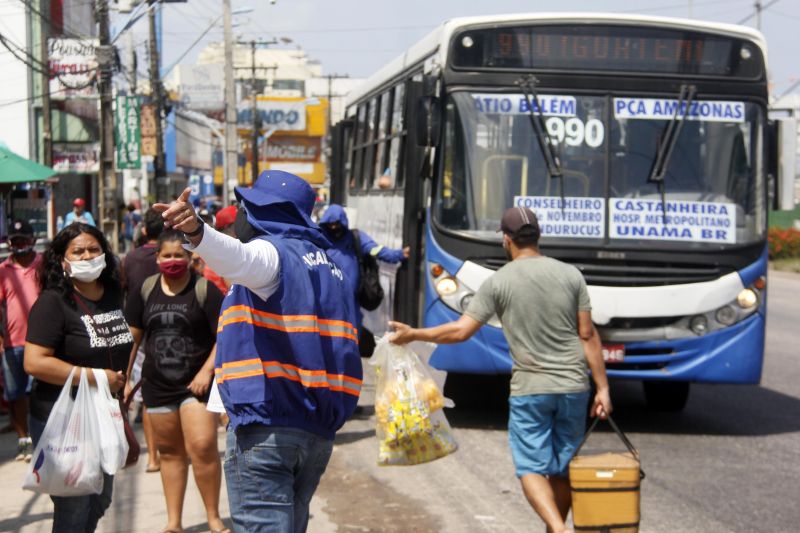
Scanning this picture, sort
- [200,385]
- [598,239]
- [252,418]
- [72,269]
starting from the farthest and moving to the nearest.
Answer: [598,239], [200,385], [72,269], [252,418]

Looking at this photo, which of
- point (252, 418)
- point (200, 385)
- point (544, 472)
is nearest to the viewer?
point (252, 418)

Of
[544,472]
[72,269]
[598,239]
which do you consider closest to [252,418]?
[72,269]

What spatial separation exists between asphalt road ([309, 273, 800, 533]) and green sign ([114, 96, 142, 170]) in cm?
2674

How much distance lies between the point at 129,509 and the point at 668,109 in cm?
521

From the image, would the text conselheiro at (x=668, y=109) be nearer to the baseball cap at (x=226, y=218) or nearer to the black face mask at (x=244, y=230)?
the baseball cap at (x=226, y=218)

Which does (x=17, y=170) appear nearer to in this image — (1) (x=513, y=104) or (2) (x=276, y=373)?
(1) (x=513, y=104)

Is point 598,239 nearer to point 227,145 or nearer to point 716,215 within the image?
point 716,215

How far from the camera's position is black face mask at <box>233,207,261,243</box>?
4070 mm

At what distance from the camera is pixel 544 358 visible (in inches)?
229

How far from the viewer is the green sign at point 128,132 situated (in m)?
36.4

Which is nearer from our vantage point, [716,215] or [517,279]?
[517,279]

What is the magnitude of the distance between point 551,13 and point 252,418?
21.7 ft

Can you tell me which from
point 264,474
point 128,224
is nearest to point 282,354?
point 264,474

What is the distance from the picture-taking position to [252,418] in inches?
150
